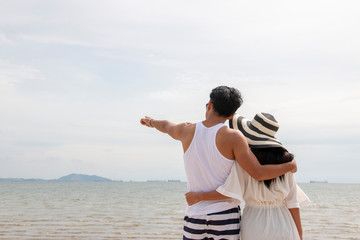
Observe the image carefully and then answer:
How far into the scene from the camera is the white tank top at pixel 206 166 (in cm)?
232

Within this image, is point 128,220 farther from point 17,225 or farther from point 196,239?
point 196,239

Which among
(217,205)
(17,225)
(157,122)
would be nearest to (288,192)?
(217,205)

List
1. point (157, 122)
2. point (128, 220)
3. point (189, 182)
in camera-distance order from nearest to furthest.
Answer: point (189, 182), point (157, 122), point (128, 220)

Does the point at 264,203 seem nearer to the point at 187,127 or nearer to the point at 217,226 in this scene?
the point at 217,226

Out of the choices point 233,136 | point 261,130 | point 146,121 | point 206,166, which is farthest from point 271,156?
point 146,121

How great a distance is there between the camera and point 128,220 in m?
11.5

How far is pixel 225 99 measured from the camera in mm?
2303

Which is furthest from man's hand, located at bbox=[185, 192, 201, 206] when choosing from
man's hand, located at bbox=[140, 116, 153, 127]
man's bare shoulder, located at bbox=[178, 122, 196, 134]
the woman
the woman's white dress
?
man's hand, located at bbox=[140, 116, 153, 127]

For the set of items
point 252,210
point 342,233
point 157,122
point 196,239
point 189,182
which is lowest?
point 342,233

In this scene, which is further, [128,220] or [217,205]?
[128,220]

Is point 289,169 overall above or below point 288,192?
above

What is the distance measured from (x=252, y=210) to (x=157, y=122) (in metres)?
0.96

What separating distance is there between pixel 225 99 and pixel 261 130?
0.31 meters

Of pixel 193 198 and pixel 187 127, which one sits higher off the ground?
pixel 187 127
